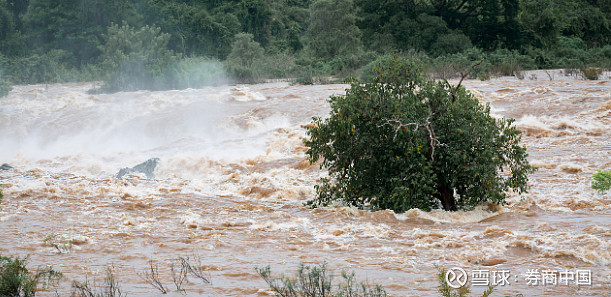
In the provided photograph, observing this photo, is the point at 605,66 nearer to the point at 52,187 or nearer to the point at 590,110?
the point at 590,110

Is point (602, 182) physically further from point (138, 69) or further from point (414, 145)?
point (138, 69)

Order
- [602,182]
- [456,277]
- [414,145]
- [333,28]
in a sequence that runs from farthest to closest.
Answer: [333,28], [602,182], [414,145], [456,277]

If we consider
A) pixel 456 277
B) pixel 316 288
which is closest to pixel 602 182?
pixel 456 277

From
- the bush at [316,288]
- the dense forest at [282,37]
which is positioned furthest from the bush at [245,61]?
the bush at [316,288]

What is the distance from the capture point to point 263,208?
924cm

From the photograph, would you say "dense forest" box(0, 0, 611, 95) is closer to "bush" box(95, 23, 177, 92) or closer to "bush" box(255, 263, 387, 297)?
"bush" box(95, 23, 177, 92)

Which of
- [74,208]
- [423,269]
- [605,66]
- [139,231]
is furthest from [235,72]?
[423,269]

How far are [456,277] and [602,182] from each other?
4346mm

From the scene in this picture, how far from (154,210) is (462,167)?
4.67 meters

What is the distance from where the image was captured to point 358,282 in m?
5.40

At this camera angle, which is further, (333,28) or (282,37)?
(282,37)

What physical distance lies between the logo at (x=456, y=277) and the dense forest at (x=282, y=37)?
43.5 feet

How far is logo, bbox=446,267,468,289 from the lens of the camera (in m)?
5.10

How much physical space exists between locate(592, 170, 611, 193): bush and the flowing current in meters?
0.16
